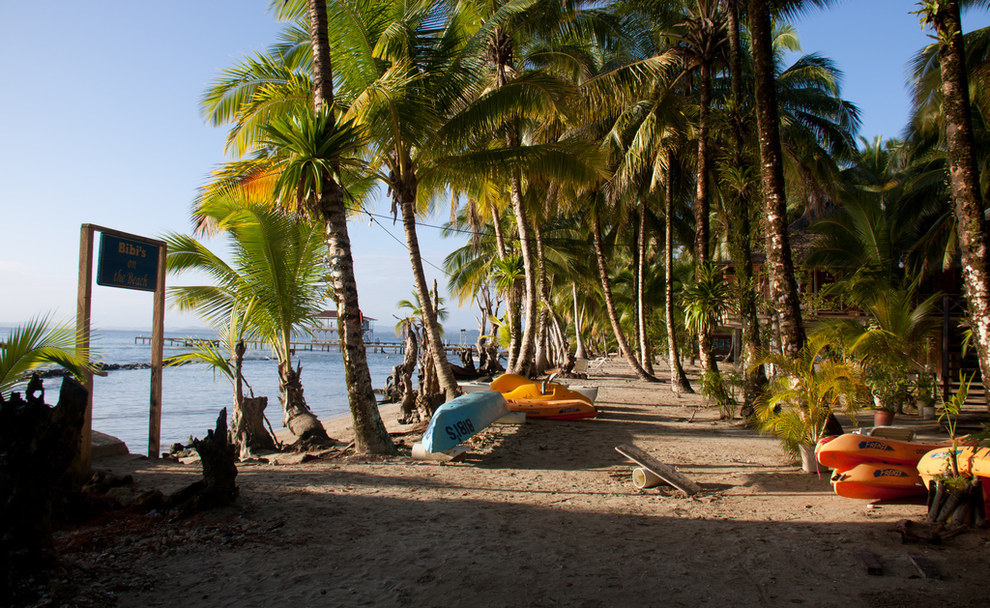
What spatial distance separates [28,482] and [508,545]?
290 centimetres

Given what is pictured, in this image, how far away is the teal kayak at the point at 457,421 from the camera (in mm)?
7461

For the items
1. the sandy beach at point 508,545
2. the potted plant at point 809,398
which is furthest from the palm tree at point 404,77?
the potted plant at point 809,398

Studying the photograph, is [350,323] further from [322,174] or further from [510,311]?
[510,311]

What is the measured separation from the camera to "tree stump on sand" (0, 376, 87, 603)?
317 centimetres

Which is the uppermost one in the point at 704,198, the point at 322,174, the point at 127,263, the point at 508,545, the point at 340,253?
the point at 704,198

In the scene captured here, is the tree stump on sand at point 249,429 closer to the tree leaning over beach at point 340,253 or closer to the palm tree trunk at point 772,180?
the tree leaning over beach at point 340,253

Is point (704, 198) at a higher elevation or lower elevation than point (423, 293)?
higher

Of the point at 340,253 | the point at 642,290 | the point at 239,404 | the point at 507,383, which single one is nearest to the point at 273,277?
the point at 239,404

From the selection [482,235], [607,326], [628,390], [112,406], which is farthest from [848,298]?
[607,326]

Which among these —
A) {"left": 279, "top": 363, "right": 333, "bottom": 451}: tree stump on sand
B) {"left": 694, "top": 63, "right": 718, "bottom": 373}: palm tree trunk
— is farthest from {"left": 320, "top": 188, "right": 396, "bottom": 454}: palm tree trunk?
{"left": 694, "top": 63, "right": 718, "bottom": 373}: palm tree trunk

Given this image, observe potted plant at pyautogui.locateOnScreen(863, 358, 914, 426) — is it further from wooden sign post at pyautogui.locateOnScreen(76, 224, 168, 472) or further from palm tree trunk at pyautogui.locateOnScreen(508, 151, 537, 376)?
wooden sign post at pyautogui.locateOnScreen(76, 224, 168, 472)

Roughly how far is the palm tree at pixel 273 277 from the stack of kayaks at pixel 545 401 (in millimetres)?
3526

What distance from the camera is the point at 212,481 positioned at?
4824 mm

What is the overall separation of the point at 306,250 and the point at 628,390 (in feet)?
34.9
